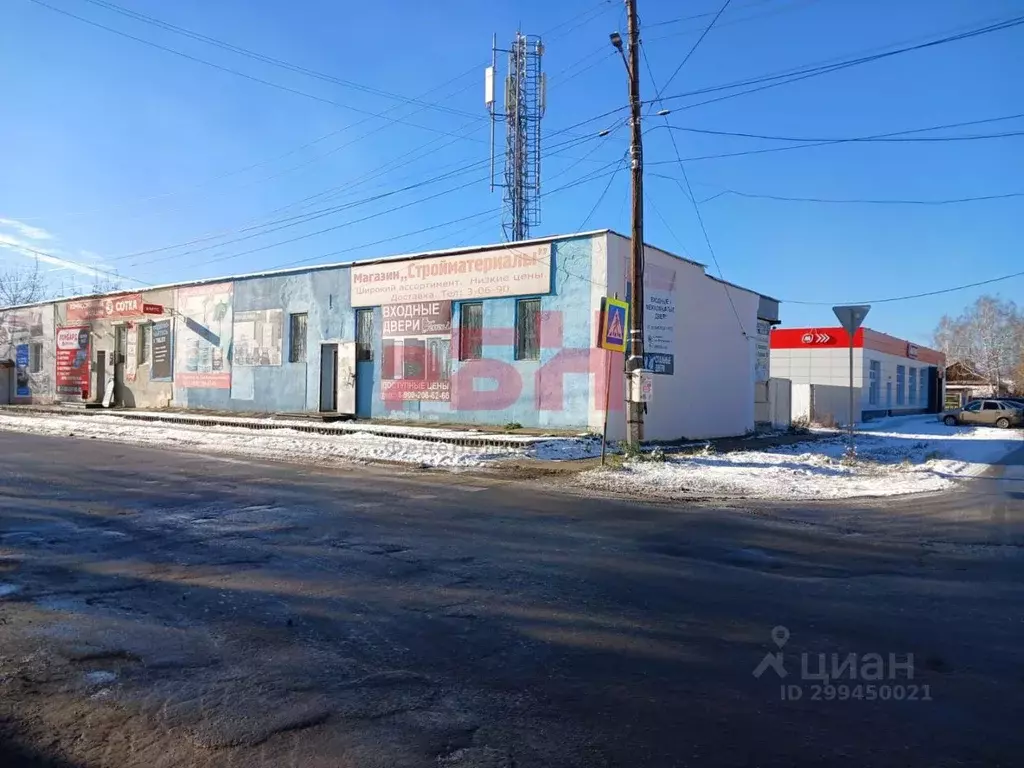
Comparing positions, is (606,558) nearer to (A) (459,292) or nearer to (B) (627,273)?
(B) (627,273)

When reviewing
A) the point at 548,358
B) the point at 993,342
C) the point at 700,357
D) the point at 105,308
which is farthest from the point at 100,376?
the point at 993,342

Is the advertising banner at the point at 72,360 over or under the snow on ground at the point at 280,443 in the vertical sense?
over

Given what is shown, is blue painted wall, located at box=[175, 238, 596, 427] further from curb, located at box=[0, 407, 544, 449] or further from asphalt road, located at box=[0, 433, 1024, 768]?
asphalt road, located at box=[0, 433, 1024, 768]

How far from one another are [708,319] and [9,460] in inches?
767

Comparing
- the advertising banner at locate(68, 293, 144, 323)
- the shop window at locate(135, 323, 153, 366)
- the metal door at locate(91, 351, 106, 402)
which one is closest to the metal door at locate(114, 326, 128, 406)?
the advertising banner at locate(68, 293, 144, 323)

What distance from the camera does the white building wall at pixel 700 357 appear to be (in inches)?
828

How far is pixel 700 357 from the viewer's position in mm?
23719

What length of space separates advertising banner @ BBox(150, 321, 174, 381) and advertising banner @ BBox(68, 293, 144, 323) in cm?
130

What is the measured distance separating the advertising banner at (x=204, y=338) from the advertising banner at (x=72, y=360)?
7.52 metres

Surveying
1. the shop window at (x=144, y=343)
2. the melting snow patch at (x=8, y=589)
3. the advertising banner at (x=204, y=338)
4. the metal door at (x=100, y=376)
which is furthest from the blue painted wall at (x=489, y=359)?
the melting snow patch at (x=8, y=589)

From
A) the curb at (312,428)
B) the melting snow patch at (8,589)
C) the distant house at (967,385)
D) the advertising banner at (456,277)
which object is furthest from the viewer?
the distant house at (967,385)

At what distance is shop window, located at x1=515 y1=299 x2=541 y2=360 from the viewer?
826 inches

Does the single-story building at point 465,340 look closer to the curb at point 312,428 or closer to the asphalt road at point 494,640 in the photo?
Answer: the curb at point 312,428

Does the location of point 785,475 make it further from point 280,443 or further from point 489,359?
point 280,443
